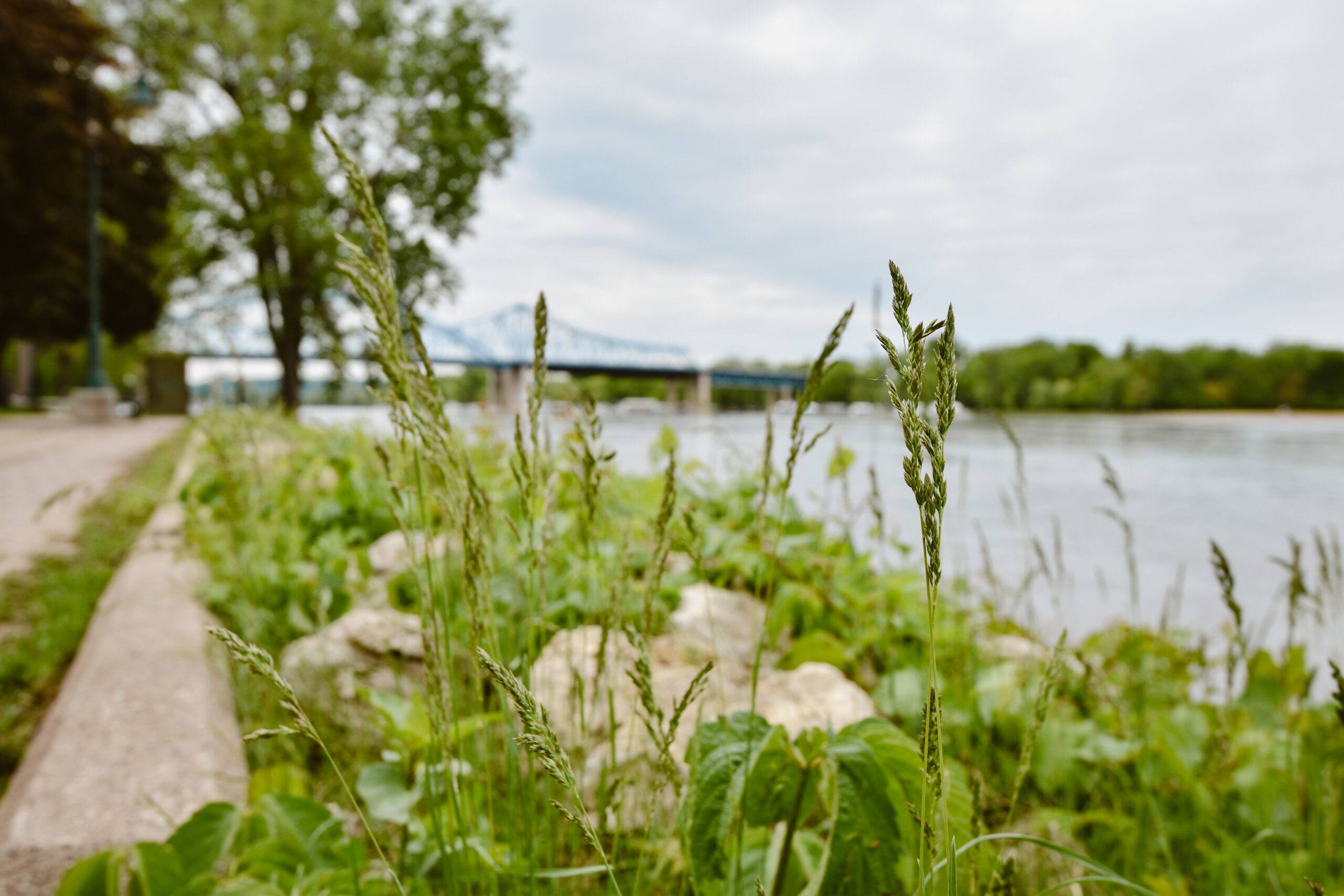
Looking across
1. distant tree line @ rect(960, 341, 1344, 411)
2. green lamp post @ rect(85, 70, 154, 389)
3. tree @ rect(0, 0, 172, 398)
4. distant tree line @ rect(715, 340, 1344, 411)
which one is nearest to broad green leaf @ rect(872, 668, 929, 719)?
green lamp post @ rect(85, 70, 154, 389)

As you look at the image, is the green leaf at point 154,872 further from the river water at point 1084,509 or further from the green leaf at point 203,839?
the river water at point 1084,509

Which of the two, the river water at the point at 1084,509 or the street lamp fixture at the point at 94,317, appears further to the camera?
the street lamp fixture at the point at 94,317

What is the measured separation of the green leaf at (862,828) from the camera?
0.70 meters

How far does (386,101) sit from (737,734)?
19292mm

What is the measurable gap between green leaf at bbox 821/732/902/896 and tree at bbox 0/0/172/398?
1804cm

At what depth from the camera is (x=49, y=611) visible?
2352 millimetres

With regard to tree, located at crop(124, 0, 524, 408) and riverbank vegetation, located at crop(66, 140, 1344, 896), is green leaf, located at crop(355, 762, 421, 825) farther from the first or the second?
tree, located at crop(124, 0, 524, 408)

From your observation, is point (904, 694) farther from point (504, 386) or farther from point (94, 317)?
point (94, 317)

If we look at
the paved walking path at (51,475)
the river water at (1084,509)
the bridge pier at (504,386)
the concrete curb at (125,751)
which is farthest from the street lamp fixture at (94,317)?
the concrete curb at (125,751)

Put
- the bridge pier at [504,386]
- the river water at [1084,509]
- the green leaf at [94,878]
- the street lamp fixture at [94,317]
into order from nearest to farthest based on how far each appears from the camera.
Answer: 1. the green leaf at [94,878]
2. the river water at [1084,509]
3. the bridge pier at [504,386]
4. the street lamp fixture at [94,317]

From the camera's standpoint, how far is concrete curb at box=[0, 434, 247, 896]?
0.98 meters

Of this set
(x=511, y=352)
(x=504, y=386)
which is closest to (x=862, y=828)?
(x=504, y=386)

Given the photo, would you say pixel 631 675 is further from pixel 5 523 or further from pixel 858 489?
pixel 5 523

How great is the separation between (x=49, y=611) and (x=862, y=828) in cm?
258
